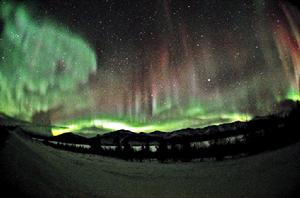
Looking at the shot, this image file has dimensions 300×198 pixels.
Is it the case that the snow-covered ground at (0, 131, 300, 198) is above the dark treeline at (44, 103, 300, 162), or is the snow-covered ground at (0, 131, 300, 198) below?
below

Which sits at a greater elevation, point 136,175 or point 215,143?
point 215,143

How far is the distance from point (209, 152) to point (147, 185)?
0.41 m

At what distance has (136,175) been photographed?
154cm

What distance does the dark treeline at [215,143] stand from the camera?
1.35m

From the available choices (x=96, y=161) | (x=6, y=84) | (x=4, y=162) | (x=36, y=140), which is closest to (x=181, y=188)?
(x=96, y=161)

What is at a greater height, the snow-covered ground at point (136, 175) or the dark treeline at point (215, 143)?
the dark treeline at point (215, 143)

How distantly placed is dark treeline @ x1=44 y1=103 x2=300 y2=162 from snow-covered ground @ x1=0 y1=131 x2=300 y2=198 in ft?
Answer: 0.16

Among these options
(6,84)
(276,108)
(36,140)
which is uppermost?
(6,84)

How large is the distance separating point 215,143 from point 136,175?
20.2 inches

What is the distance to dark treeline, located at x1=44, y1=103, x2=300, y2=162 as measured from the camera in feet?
4.43

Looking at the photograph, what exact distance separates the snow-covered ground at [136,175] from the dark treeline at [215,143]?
48mm

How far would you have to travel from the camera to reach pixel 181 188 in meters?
1.43

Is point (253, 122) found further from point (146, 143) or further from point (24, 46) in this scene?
point (24, 46)

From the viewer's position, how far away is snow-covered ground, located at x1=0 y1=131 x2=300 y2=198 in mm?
1306
